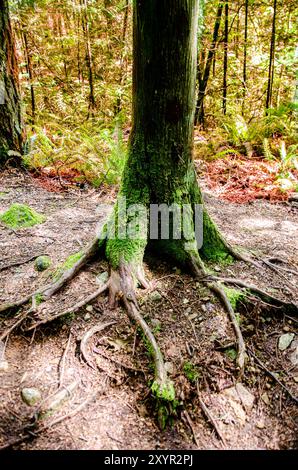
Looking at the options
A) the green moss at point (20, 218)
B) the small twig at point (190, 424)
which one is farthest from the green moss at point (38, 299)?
the green moss at point (20, 218)

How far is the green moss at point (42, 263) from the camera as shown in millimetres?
3412

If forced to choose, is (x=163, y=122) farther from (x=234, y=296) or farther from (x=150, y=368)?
(x=150, y=368)

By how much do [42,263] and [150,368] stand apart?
1663mm

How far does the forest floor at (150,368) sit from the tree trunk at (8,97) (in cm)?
367

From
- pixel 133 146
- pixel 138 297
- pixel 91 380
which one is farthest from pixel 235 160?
pixel 91 380

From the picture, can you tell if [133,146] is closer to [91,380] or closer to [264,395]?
[91,380]

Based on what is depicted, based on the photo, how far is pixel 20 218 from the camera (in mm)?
4457

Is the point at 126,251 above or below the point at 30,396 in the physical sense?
above

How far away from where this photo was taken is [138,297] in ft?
9.50

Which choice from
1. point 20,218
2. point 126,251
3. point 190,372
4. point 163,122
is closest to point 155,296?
point 126,251

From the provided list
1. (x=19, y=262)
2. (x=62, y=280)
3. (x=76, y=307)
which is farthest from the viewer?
(x=19, y=262)

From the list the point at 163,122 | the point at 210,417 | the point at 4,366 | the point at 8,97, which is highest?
A: the point at 8,97

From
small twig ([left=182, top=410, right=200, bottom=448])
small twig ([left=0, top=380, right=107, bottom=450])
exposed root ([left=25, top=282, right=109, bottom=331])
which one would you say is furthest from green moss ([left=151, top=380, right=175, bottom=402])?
exposed root ([left=25, top=282, right=109, bottom=331])
